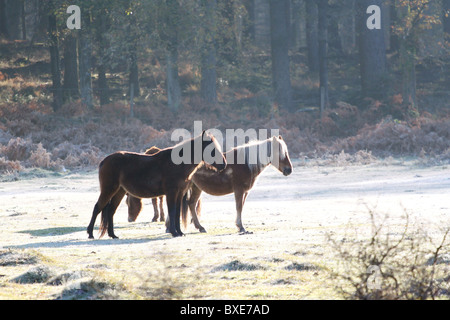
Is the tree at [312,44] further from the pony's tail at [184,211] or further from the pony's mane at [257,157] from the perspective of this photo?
the pony's tail at [184,211]

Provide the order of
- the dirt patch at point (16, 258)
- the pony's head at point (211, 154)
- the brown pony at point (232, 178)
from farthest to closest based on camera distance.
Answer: the brown pony at point (232, 178) → the pony's head at point (211, 154) → the dirt patch at point (16, 258)

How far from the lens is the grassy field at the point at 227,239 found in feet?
25.6

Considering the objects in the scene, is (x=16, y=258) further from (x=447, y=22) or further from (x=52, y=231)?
(x=447, y=22)

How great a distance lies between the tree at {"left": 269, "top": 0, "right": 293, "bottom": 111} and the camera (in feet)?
131

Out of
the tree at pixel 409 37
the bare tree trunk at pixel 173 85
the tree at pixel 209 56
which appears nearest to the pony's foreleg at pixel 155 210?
the bare tree trunk at pixel 173 85

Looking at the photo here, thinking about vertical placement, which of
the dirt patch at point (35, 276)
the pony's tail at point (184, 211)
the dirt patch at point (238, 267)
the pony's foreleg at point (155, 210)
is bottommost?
the pony's foreleg at point (155, 210)

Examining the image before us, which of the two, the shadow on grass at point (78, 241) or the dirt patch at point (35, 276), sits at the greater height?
the dirt patch at point (35, 276)

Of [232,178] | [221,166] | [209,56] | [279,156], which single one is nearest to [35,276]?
[221,166]

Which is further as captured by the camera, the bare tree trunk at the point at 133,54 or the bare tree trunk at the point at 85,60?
Result: the bare tree trunk at the point at 133,54

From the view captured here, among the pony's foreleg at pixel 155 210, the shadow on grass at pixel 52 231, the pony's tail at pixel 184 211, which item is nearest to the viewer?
the shadow on grass at pixel 52 231

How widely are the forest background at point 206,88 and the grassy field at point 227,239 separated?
473 cm

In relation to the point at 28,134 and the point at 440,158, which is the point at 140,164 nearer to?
the point at 440,158
